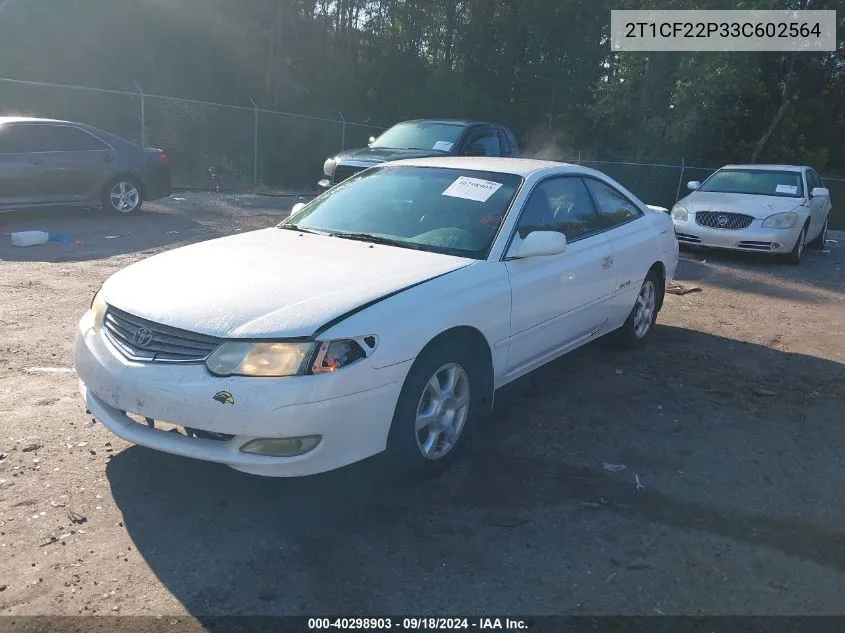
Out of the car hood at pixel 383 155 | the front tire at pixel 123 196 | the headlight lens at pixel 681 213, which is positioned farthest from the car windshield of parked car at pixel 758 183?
the front tire at pixel 123 196

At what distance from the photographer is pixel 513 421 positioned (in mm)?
4816

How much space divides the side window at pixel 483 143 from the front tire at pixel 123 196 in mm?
5522

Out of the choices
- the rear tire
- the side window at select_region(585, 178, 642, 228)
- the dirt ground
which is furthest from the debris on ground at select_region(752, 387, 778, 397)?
the rear tire

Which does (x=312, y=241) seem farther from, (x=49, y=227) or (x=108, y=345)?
(x=49, y=227)

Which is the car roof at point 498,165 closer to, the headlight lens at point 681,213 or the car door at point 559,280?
the car door at point 559,280

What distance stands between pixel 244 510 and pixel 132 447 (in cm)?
95

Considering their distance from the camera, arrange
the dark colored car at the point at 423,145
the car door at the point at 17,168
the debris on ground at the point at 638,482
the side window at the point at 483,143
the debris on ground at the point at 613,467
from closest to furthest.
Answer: the debris on ground at the point at 638,482, the debris on ground at the point at 613,467, the car door at the point at 17,168, the dark colored car at the point at 423,145, the side window at the point at 483,143

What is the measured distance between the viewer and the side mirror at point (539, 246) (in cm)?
440

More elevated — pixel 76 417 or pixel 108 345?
pixel 108 345

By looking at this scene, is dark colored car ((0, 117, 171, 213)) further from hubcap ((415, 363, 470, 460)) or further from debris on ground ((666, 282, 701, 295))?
hubcap ((415, 363, 470, 460))

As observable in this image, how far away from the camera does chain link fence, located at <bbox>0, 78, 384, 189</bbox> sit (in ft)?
66.0

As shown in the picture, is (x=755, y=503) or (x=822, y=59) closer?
(x=755, y=503)

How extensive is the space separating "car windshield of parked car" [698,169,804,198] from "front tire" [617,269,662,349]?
6939 mm

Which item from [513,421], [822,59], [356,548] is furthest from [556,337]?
[822,59]
